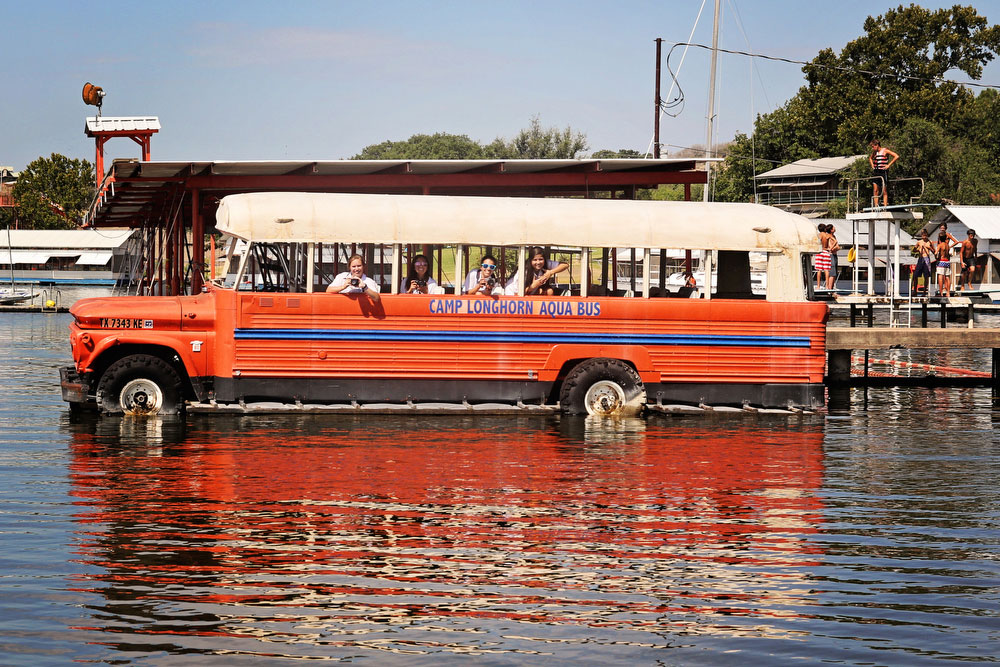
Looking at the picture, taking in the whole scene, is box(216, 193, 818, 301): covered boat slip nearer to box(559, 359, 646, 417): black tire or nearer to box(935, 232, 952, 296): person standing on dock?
box(559, 359, 646, 417): black tire

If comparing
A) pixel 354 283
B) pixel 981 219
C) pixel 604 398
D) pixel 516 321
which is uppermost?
pixel 981 219

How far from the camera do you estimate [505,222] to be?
51.9 ft

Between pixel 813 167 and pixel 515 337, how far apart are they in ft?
250

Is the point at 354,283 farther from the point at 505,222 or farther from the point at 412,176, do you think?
the point at 412,176

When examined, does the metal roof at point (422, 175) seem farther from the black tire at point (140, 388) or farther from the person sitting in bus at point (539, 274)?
the black tire at point (140, 388)

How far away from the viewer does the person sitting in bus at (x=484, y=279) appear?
52.0 feet

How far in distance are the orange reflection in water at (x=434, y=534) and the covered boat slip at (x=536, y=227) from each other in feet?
8.11

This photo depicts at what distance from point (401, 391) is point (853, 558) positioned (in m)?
7.89

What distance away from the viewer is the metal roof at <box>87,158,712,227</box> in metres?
22.9

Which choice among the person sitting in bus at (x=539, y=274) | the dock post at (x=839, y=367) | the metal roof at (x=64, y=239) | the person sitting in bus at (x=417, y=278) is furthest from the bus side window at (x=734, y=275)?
the metal roof at (x=64, y=239)

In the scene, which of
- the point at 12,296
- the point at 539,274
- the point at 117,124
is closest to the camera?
the point at 539,274

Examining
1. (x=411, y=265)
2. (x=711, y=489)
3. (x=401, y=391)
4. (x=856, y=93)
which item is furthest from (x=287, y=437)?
(x=856, y=93)

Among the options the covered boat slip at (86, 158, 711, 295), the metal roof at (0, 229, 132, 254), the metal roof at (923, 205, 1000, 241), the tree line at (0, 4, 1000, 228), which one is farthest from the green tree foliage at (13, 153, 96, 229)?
the covered boat slip at (86, 158, 711, 295)

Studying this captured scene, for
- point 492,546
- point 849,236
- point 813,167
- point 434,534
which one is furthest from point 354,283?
point 813,167
